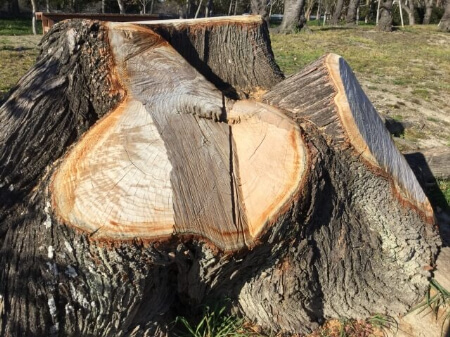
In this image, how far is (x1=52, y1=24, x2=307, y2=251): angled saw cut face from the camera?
1.72 meters

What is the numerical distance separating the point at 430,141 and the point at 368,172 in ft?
12.4

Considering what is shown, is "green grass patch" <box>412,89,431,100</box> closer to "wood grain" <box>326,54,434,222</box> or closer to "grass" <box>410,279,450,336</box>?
"wood grain" <box>326,54,434,222</box>

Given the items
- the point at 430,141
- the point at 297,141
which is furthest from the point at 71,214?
the point at 430,141

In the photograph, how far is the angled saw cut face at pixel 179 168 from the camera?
1722mm

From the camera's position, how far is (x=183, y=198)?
1.80 metres

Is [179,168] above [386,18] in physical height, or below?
above

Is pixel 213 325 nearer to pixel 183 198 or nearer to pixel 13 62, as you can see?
pixel 183 198

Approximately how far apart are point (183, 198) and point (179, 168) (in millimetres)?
133

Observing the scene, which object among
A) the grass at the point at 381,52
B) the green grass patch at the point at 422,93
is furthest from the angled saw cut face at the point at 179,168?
the grass at the point at 381,52

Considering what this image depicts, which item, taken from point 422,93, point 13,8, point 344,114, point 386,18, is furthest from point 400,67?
point 13,8

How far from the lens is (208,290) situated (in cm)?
229

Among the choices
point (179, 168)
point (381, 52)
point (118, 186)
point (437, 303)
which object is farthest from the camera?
point (381, 52)

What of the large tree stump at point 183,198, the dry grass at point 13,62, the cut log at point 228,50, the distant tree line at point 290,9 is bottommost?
the distant tree line at point 290,9

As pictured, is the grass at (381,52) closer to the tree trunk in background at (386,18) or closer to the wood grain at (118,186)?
the tree trunk in background at (386,18)
